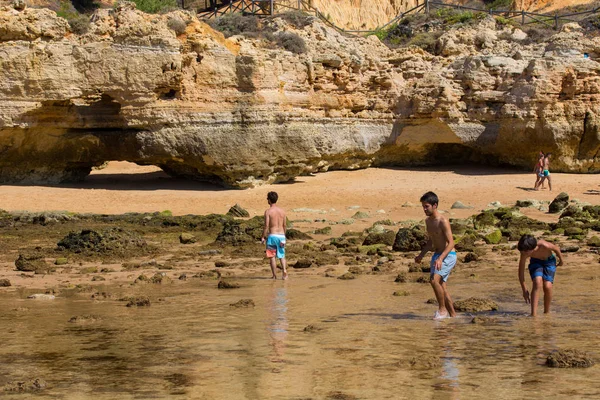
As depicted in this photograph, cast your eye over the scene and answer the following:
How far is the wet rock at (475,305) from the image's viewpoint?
909cm

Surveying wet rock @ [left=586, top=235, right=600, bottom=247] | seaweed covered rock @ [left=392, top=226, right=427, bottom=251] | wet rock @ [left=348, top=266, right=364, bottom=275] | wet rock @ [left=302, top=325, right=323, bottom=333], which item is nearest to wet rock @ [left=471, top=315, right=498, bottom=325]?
wet rock @ [left=302, top=325, right=323, bottom=333]

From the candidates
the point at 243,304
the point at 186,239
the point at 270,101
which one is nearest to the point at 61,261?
the point at 186,239

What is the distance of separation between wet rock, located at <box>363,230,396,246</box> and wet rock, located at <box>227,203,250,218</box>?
5101 millimetres

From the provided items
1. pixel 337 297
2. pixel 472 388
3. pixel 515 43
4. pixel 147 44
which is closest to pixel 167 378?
pixel 472 388

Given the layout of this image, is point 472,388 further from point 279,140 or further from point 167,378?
point 279,140

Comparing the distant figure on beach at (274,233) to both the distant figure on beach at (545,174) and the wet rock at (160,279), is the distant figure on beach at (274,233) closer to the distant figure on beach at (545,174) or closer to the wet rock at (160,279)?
the wet rock at (160,279)

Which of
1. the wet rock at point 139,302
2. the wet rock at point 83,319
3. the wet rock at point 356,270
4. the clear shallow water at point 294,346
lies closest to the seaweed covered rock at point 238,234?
the wet rock at point 356,270

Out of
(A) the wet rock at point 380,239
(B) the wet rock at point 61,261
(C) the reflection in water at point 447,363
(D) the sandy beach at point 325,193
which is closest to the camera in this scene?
(C) the reflection in water at point 447,363

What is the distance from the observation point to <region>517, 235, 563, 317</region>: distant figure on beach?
8.54 m

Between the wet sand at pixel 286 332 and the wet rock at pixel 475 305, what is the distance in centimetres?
17

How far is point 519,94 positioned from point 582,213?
884cm

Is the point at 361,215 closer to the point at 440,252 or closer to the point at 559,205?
the point at 559,205

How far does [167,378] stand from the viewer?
6320 mm

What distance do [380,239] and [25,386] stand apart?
9858mm
